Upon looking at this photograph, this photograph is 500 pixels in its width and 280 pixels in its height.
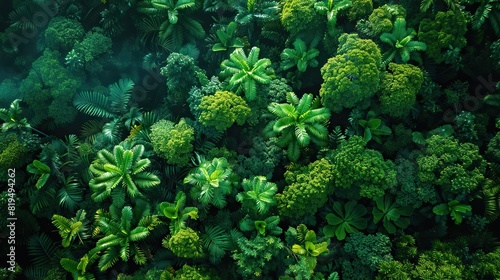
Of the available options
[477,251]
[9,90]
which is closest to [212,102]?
[9,90]

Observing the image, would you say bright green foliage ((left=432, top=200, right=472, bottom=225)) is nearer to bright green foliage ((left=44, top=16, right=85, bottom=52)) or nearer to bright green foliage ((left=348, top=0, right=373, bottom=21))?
bright green foliage ((left=348, top=0, right=373, bottom=21))

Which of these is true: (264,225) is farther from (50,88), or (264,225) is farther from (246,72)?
(50,88)

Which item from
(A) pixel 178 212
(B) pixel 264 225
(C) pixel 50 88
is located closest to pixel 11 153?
(C) pixel 50 88

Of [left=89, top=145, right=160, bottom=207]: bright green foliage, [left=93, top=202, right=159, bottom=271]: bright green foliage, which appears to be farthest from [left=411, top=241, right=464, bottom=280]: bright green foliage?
[left=89, top=145, right=160, bottom=207]: bright green foliage

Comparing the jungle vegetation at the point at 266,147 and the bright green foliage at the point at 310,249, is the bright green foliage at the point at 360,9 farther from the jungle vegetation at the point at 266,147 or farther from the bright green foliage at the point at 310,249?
the bright green foliage at the point at 310,249

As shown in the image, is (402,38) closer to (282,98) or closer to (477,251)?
(282,98)

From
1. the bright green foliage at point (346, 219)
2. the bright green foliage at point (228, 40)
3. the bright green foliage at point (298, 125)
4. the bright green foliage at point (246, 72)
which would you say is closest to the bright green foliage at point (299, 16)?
the bright green foliage at point (246, 72)

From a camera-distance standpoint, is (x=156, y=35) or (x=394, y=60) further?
(x=156, y=35)
